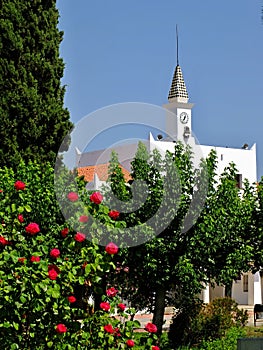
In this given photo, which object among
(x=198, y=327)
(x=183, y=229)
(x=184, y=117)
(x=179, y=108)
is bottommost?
(x=198, y=327)

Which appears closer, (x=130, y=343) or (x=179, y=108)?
(x=130, y=343)

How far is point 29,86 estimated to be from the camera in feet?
53.5

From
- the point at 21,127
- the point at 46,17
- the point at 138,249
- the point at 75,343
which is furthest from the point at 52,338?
the point at 46,17

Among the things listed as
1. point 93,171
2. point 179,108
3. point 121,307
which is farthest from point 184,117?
point 121,307

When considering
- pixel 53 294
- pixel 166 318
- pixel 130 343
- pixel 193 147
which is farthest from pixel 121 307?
pixel 166 318

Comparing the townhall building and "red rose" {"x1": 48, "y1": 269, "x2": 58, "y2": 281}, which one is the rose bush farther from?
the townhall building

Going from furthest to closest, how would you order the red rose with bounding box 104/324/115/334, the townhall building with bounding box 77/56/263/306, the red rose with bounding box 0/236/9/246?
1. the townhall building with bounding box 77/56/263/306
2. the red rose with bounding box 104/324/115/334
3. the red rose with bounding box 0/236/9/246

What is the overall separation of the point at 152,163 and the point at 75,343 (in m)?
8.18

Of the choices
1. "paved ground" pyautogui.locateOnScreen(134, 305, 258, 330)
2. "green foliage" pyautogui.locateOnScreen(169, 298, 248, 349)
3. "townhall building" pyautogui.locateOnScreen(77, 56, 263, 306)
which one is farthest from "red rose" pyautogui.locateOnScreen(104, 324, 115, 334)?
"townhall building" pyautogui.locateOnScreen(77, 56, 263, 306)

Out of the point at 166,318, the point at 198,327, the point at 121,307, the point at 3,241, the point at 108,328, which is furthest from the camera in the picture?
the point at 166,318

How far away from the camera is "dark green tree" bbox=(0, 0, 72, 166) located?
52.3ft

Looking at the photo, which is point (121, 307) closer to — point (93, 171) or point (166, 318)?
point (93, 171)

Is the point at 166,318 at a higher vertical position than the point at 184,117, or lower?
lower

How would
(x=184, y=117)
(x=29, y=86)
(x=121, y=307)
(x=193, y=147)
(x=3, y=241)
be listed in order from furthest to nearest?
(x=184, y=117) → (x=193, y=147) → (x=29, y=86) → (x=121, y=307) → (x=3, y=241)
